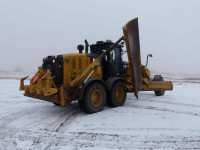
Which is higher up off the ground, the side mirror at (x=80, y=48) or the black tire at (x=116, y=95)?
the side mirror at (x=80, y=48)

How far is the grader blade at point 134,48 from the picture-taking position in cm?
598

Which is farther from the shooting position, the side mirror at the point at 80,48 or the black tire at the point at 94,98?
the side mirror at the point at 80,48

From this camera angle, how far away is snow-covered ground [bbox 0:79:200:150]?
3500 millimetres

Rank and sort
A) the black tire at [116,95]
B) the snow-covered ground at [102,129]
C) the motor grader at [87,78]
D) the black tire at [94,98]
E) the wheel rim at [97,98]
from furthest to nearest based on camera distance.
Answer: the black tire at [116,95]
the wheel rim at [97,98]
the black tire at [94,98]
the motor grader at [87,78]
the snow-covered ground at [102,129]

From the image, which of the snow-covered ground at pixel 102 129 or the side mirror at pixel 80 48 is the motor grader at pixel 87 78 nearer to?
the side mirror at pixel 80 48

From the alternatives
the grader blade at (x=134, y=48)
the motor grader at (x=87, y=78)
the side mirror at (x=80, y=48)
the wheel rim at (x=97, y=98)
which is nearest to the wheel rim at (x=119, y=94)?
the motor grader at (x=87, y=78)

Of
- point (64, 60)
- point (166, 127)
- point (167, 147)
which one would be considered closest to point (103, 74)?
point (64, 60)

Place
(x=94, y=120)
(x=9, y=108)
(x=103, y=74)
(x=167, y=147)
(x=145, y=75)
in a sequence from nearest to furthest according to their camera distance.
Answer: (x=167, y=147), (x=94, y=120), (x=9, y=108), (x=103, y=74), (x=145, y=75)

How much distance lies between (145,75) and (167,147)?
5260 millimetres

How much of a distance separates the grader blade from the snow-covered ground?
44.7 inches

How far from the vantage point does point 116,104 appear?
21.3 ft

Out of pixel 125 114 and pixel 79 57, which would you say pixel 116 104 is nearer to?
pixel 125 114

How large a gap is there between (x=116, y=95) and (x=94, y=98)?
1.18m

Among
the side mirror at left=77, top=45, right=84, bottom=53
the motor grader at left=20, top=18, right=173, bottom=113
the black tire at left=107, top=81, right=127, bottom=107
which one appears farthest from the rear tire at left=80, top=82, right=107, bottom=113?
the side mirror at left=77, top=45, right=84, bottom=53
